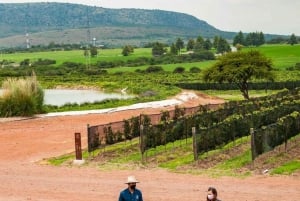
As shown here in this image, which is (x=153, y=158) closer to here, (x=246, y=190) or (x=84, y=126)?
(x=246, y=190)

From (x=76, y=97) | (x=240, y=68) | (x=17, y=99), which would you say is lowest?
(x=76, y=97)

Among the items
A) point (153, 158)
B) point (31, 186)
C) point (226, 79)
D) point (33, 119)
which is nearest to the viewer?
point (31, 186)

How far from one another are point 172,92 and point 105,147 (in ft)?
109

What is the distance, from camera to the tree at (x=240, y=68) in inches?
1913

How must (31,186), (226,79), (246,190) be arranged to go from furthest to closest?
(226,79) → (31,186) → (246,190)

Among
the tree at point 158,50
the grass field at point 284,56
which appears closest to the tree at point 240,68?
the grass field at point 284,56

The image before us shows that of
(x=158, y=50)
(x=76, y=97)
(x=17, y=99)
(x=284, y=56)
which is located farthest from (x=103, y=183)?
(x=158, y=50)

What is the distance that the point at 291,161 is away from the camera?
22.5 m

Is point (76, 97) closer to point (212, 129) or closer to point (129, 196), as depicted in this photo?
point (212, 129)

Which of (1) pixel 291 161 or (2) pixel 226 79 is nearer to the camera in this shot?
(1) pixel 291 161

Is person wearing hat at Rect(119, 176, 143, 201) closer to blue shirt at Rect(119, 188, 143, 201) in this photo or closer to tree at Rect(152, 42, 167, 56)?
blue shirt at Rect(119, 188, 143, 201)

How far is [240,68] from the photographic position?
Result: 159 ft

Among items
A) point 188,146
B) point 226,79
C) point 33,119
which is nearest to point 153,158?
point 188,146

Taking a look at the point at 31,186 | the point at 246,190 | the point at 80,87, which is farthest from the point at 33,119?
the point at 80,87
